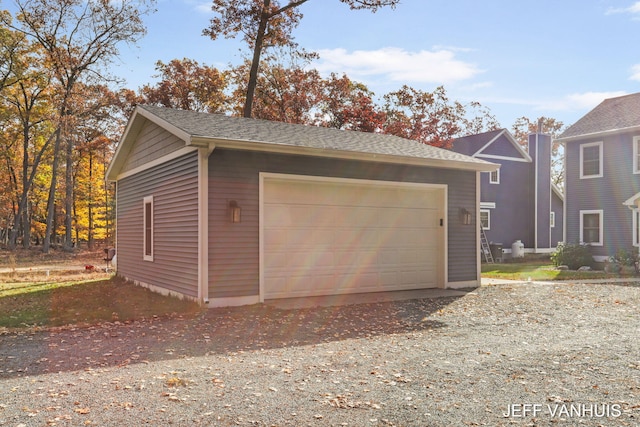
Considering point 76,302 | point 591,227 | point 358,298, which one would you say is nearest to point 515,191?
point 591,227

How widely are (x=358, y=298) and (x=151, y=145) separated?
18.9ft

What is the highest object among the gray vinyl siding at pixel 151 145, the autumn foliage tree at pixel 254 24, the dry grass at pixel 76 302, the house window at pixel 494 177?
the autumn foliage tree at pixel 254 24

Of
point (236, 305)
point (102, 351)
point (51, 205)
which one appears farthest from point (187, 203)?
point (51, 205)

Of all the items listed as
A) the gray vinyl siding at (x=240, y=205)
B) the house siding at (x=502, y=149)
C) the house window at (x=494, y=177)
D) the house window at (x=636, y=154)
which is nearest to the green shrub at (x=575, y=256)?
the house window at (x=636, y=154)

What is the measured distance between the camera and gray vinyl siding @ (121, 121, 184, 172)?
10.7 meters

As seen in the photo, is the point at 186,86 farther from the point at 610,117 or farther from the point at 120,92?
the point at 610,117

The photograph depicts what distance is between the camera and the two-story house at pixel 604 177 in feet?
62.0

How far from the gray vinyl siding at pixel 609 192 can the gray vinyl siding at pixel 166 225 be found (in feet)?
51.6

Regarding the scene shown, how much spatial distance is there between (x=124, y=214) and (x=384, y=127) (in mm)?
17681

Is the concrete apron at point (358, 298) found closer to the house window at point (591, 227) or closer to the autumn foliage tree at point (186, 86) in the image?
the house window at point (591, 227)

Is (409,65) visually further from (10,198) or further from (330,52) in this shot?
→ (10,198)

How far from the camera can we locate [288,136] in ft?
35.9

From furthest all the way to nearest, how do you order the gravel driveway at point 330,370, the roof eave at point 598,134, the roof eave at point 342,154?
the roof eave at point 598,134 < the roof eave at point 342,154 < the gravel driveway at point 330,370

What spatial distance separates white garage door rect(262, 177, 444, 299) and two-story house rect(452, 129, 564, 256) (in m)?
15.5
